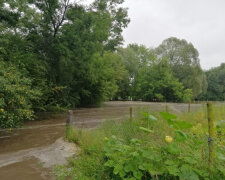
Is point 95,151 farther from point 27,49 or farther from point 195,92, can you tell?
point 195,92

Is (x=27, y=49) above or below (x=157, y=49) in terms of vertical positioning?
below

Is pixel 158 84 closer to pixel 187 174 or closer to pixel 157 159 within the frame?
pixel 157 159

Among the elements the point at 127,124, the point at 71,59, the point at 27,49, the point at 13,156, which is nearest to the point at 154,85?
the point at 71,59

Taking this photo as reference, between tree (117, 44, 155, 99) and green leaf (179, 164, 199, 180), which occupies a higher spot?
tree (117, 44, 155, 99)

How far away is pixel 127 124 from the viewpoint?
4293mm

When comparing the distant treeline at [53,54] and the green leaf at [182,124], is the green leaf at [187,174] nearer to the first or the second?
the green leaf at [182,124]

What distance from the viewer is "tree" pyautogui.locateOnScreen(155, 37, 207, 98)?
24031 mm

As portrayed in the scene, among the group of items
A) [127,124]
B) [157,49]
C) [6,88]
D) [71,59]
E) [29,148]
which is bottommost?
[29,148]

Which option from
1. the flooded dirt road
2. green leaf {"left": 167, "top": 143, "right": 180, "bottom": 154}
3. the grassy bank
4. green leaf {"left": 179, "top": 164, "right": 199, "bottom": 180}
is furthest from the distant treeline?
green leaf {"left": 179, "top": 164, "right": 199, "bottom": 180}

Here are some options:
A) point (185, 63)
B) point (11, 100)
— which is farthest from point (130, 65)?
point (11, 100)

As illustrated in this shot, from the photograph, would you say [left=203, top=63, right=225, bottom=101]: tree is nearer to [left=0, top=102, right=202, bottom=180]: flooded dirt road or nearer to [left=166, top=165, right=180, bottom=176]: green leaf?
[left=0, top=102, right=202, bottom=180]: flooded dirt road

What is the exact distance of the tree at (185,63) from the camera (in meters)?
24.0

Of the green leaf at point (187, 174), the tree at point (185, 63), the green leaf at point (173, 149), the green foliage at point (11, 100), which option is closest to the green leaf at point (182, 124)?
the green leaf at point (173, 149)

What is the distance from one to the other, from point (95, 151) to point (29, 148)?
210 centimetres
